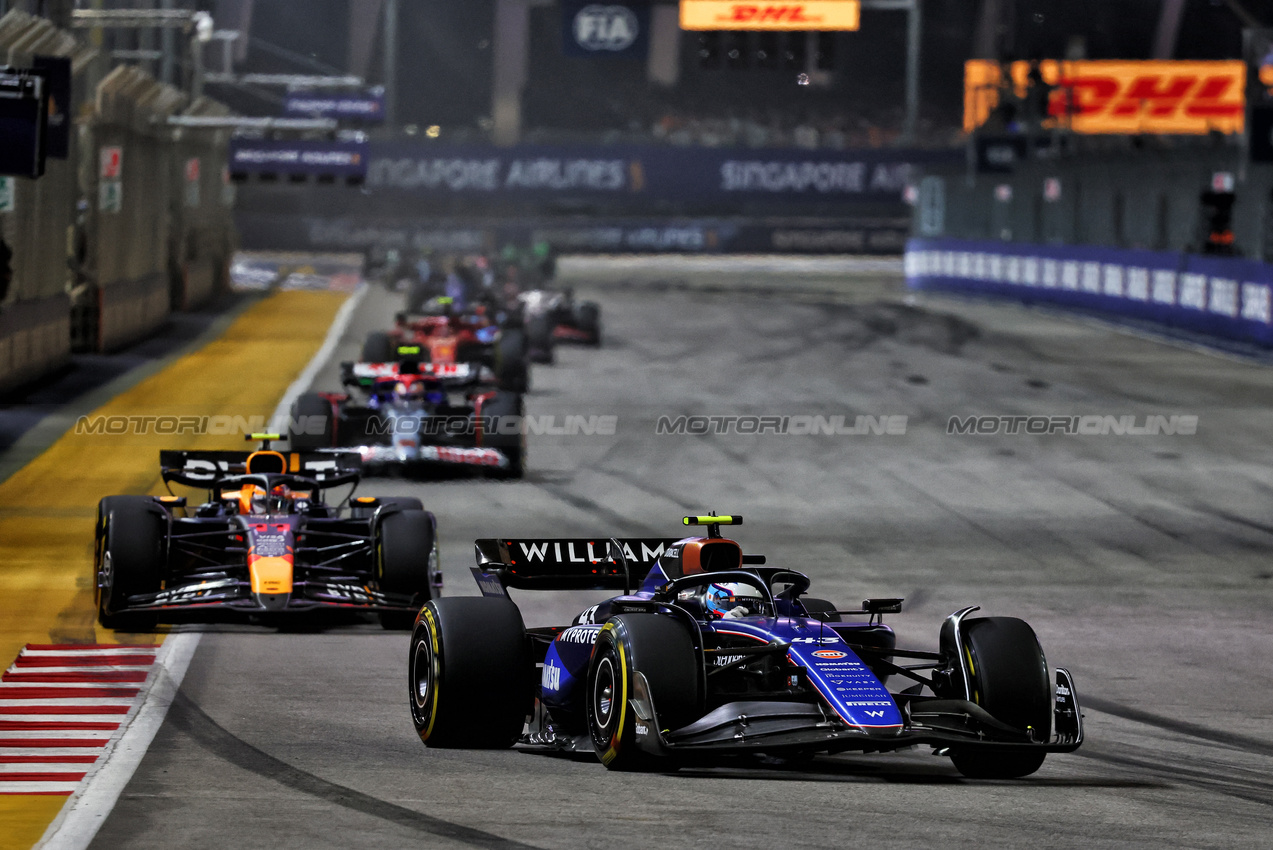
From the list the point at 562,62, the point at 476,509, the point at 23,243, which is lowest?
the point at 476,509

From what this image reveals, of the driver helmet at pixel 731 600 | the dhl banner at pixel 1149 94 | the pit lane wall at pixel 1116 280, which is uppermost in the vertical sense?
the dhl banner at pixel 1149 94

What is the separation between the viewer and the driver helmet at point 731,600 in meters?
9.49

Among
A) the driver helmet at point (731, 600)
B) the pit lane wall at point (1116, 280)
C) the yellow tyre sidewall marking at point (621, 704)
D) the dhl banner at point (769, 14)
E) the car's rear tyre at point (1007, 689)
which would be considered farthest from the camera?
the dhl banner at point (769, 14)

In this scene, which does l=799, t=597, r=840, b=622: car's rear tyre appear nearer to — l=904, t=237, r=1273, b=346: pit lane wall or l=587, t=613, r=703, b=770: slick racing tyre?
l=587, t=613, r=703, b=770: slick racing tyre

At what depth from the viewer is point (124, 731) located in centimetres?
985

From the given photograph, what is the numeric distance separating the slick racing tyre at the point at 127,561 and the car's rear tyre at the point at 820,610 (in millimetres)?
4622

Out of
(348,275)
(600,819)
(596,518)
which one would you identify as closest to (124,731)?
(600,819)

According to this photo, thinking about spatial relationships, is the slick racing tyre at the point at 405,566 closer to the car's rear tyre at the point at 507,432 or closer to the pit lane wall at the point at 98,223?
the car's rear tyre at the point at 507,432

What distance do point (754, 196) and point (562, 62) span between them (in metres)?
9.14

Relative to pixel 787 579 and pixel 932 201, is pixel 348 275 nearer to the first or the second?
pixel 932 201

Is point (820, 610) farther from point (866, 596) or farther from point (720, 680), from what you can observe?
point (866, 596)
